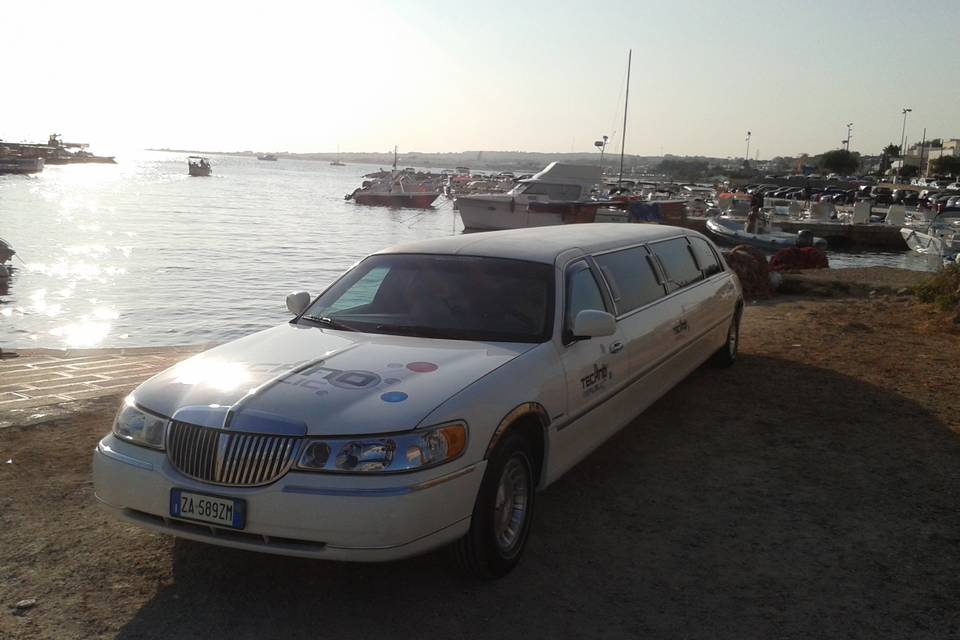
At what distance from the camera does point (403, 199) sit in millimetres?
66312

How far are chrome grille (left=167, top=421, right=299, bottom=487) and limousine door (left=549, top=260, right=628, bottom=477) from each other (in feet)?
5.17

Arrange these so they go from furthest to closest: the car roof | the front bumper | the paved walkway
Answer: the paved walkway < the car roof < the front bumper

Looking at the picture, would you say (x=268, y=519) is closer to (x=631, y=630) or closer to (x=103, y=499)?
(x=103, y=499)

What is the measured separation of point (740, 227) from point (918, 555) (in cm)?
3528

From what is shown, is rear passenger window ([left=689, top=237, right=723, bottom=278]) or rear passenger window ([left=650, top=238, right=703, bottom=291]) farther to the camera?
rear passenger window ([left=689, top=237, right=723, bottom=278])

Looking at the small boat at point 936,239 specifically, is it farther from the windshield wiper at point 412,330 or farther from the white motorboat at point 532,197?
the windshield wiper at point 412,330

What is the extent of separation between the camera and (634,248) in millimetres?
6742

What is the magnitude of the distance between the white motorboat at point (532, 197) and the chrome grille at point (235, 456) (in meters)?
32.7

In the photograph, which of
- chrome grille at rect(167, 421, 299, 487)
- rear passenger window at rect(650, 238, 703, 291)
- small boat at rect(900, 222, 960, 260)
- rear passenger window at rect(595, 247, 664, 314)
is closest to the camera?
chrome grille at rect(167, 421, 299, 487)

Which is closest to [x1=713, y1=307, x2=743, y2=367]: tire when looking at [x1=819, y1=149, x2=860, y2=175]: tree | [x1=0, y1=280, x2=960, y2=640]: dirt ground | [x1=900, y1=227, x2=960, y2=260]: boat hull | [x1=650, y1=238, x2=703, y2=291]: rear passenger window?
[x1=650, y1=238, x2=703, y2=291]: rear passenger window

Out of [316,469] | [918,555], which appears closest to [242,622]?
[316,469]

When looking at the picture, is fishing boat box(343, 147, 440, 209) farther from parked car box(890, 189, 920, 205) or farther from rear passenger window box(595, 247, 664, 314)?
rear passenger window box(595, 247, 664, 314)

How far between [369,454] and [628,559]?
5.33ft

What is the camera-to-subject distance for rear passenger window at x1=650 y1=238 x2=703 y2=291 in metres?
7.16
